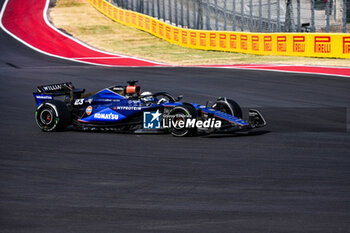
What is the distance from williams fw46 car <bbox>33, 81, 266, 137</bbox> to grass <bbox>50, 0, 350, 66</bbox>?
13077mm

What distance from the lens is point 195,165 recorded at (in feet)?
30.0

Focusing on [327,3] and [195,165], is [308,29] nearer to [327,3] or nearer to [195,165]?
[327,3]

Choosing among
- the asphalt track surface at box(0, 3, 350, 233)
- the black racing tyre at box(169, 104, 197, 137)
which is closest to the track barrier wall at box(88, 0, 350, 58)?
the asphalt track surface at box(0, 3, 350, 233)

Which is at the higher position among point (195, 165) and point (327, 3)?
point (327, 3)

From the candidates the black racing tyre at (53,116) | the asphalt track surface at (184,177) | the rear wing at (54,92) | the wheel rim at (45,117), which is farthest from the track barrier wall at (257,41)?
the wheel rim at (45,117)

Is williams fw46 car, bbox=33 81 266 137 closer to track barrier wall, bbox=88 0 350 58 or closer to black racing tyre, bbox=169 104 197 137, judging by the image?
black racing tyre, bbox=169 104 197 137

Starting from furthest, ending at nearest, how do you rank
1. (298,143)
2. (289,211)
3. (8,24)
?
(8,24) → (298,143) → (289,211)

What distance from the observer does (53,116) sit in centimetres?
1236

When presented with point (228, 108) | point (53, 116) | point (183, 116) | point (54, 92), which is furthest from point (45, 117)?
point (228, 108)

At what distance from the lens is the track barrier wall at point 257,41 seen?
2484 centimetres

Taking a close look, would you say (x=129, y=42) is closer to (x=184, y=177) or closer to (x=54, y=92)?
(x=54, y=92)

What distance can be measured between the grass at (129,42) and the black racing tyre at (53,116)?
13880 mm

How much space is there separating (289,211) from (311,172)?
1913mm

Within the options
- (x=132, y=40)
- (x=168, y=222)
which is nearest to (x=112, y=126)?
(x=168, y=222)
